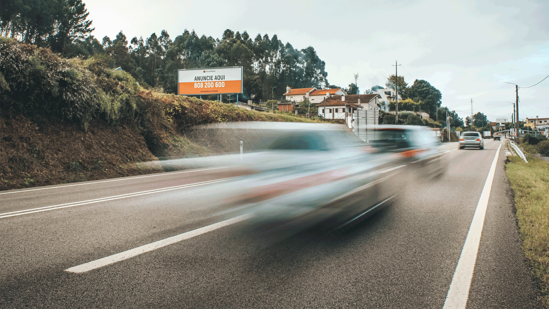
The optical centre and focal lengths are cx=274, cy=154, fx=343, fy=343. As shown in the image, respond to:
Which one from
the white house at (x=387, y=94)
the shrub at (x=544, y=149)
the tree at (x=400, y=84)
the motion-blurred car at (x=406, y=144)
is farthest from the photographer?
the tree at (x=400, y=84)

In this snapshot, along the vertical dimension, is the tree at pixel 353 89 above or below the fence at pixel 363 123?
above

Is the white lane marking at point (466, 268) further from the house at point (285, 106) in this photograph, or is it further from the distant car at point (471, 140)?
the house at point (285, 106)

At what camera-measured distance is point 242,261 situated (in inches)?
137

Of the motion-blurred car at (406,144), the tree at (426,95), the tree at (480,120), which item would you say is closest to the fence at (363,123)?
the motion-blurred car at (406,144)

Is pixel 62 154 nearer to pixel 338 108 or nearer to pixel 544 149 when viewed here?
pixel 544 149

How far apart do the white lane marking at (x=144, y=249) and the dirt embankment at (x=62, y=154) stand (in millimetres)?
7351

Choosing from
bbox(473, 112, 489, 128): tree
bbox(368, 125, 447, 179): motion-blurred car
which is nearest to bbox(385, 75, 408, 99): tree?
bbox(473, 112, 489, 128): tree

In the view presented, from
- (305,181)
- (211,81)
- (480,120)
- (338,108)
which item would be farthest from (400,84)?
(305,181)

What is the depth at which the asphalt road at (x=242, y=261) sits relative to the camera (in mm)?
2709

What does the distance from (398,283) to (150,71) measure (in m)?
104

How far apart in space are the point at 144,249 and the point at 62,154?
8928mm

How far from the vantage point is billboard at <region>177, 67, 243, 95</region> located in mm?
26984

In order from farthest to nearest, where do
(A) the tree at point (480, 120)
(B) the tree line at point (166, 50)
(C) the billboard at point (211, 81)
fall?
(A) the tree at point (480, 120), (B) the tree line at point (166, 50), (C) the billboard at point (211, 81)

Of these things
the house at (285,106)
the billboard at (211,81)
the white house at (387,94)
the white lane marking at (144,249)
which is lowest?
the white lane marking at (144,249)
